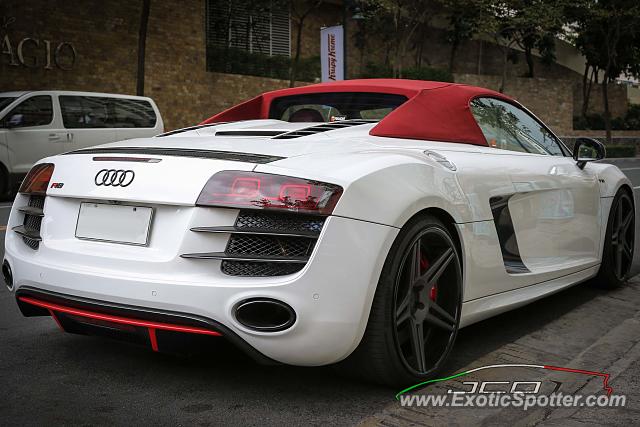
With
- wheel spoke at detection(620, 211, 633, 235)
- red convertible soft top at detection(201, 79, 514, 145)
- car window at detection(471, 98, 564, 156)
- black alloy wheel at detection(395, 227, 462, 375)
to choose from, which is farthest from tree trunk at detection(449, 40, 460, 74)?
black alloy wheel at detection(395, 227, 462, 375)

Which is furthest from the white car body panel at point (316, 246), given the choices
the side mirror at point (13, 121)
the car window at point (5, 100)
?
the car window at point (5, 100)

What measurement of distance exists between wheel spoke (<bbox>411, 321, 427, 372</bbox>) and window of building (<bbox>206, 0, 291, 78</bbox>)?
26.2m

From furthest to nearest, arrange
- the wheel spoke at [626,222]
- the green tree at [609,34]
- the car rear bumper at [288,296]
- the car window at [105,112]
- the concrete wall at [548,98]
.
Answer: the concrete wall at [548,98] → the green tree at [609,34] → the car window at [105,112] → the wheel spoke at [626,222] → the car rear bumper at [288,296]

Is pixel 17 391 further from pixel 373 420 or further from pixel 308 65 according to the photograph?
pixel 308 65

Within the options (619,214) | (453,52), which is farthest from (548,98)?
(619,214)

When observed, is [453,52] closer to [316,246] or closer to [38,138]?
[38,138]

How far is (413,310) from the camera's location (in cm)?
339

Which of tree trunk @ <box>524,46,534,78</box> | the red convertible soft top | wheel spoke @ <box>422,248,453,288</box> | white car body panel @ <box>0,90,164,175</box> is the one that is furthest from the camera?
tree trunk @ <box>524,46,534,78</box>

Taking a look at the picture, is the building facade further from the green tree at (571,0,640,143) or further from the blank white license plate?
the blank white license plate

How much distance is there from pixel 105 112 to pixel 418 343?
12.8 m

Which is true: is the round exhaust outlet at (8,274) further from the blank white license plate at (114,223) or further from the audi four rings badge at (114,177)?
the audi four rings badge at (114,177)

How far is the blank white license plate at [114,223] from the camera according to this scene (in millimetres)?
3156

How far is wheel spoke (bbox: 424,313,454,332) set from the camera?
347 cm

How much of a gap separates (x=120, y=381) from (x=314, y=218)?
1.17 m
